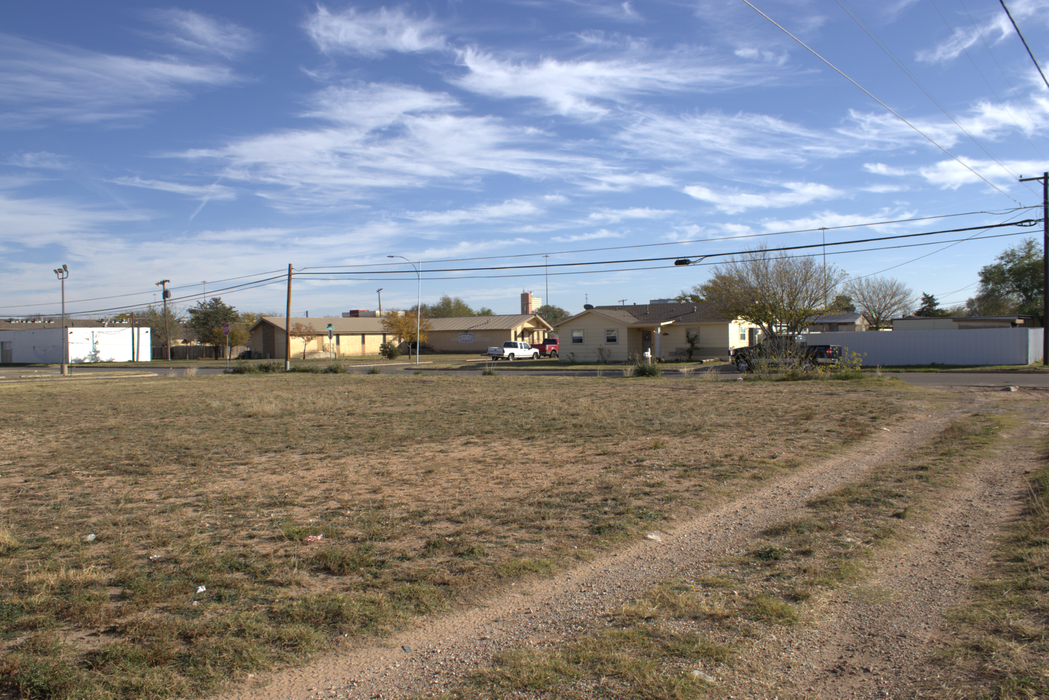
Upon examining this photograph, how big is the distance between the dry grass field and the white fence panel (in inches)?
845

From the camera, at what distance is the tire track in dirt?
3.95 metres

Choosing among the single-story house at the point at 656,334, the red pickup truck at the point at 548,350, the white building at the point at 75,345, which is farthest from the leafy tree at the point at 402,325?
the white building at the point at 75,345

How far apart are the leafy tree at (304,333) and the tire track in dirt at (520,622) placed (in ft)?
214

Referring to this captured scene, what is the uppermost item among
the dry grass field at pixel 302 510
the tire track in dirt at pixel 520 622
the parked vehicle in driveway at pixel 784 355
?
the parked vehicle in driveway at pixel 784 355

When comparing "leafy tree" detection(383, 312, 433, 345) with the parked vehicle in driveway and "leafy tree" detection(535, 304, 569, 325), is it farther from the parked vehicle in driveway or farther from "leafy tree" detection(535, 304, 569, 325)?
"leafy tree" detection(535, 304, 569, 325)

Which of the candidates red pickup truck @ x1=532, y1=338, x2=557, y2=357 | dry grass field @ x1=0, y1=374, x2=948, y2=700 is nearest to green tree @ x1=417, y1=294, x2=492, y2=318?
red pickup truck @ x1=532, y1=338, x2=557, y2=357

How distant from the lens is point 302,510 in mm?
7832

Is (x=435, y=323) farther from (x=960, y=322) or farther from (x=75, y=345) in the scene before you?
(x=960, y=322)

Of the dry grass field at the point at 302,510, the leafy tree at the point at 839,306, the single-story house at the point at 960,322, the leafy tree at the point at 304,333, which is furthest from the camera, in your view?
the leafy tree at the point at 304,333

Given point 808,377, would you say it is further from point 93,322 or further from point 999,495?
point 93,322

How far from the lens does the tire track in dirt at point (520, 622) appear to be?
3945 mm

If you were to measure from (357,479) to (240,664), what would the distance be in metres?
5.43

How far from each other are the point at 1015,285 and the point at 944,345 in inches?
1451

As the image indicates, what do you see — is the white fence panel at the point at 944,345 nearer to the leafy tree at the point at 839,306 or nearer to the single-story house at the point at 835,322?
the leafy tree at the point at 839,306
